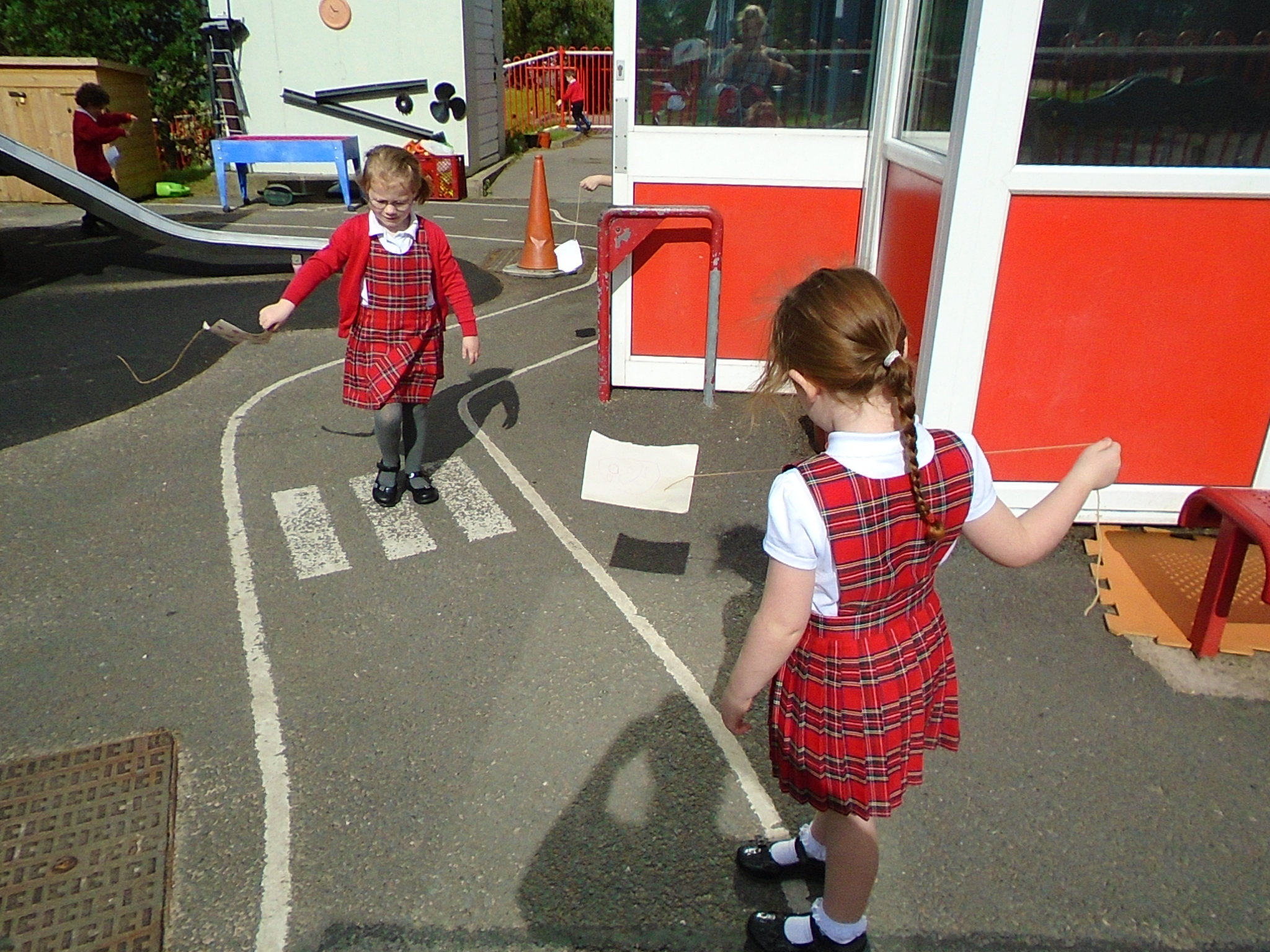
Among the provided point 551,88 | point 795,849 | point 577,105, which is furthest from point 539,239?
point 551,88

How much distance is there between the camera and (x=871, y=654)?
78.9 inches

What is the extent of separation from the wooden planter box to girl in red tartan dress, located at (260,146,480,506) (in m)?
11.4

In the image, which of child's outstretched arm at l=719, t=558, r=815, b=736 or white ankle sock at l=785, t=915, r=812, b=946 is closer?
child's outstretched arm at l=719, t=558, r=815, b=736

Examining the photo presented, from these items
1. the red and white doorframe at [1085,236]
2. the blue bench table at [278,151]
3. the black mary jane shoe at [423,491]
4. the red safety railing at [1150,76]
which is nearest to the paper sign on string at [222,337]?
the black mary jane shoe at [423,491]

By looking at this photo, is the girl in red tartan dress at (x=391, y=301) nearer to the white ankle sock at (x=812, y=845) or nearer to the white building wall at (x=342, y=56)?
the white ankle sock at (x=812, y=845)

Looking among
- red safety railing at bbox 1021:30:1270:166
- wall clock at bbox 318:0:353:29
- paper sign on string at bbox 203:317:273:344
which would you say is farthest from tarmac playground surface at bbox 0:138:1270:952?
wall clock at bbox 318:0:353:29

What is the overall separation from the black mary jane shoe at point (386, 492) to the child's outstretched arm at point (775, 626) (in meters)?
3.23

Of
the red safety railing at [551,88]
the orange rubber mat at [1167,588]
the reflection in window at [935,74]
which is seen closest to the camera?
the orange rubber mat at [1167,588]

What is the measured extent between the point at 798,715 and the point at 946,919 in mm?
896

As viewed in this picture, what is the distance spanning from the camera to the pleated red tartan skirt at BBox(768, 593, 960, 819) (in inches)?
79.3

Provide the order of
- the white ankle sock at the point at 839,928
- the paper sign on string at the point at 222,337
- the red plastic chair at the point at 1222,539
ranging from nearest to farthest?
the white ankle sock at the point at 839,928 → the red plastic chair at the point at 1222,539 → the paper sign on string at the point at 222,337

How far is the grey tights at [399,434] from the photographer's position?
15.4ft

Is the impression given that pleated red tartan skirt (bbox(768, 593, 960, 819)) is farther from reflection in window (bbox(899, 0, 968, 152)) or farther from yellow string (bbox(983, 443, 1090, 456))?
reflection in window (bbox(899, 0, 968, 152))

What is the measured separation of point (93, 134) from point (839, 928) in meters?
13.1
